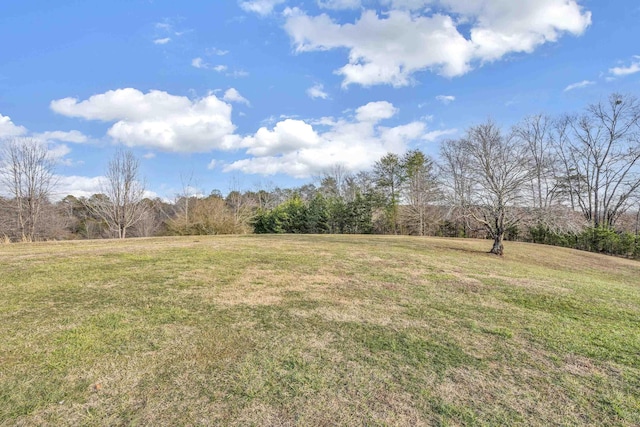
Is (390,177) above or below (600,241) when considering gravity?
above

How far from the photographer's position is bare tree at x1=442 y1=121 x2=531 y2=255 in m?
10.4

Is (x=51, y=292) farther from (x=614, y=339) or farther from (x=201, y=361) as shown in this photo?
(x=614, y=339)

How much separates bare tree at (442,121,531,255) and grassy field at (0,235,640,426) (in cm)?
575

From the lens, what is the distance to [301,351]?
9.02 ft

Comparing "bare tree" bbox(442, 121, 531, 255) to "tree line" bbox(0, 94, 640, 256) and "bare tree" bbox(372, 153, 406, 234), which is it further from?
"bare tree" bbox(372, 153, 406, 234)

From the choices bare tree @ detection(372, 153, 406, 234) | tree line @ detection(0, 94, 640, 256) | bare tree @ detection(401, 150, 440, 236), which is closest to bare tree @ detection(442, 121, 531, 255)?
tree line @ detection(0, 94, 640, 256)

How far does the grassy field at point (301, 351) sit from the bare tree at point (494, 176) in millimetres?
5748

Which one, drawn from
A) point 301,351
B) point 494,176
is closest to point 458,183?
point 494,176

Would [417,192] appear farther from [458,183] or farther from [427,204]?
[458,183]

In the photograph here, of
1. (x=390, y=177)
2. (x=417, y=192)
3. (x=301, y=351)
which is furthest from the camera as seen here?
(x=390, y=177)

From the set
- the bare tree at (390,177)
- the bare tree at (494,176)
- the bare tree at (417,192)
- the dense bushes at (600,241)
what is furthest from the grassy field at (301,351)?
the bare tree at (390,177)

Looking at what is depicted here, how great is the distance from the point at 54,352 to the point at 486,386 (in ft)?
11.4

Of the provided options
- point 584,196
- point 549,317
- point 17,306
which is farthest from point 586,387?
point 584,196

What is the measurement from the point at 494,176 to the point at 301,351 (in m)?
10.4
